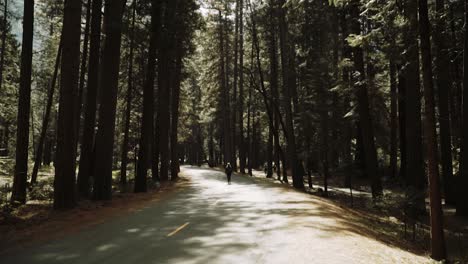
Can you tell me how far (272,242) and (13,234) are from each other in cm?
690

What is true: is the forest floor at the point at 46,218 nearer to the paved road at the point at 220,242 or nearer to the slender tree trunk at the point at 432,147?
the paved road at the point at 220,242

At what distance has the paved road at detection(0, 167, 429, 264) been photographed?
7059 millimetres

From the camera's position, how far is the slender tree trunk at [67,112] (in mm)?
13194

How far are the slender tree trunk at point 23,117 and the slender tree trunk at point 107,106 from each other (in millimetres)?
2792

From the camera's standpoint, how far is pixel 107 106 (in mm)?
16562

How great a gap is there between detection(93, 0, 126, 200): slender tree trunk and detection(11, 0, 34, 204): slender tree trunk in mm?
2792

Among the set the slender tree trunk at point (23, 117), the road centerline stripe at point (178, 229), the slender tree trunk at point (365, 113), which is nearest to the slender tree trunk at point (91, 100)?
the slender tree trunk at point (23, 117)

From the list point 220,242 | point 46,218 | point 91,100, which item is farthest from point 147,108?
point 220,242

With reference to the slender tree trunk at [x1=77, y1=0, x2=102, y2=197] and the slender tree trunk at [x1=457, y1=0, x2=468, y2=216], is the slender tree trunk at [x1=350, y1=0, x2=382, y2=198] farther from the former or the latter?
the slender tree trunk at [x1=77, y1=0, x2=102, y2=197]

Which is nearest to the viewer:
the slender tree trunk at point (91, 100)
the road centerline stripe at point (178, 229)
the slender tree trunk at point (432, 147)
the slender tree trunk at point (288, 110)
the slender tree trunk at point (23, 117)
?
the slender tree trunk at point (432, 147)

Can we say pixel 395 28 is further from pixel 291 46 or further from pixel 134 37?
pixel 291 46

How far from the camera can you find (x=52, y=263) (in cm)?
671

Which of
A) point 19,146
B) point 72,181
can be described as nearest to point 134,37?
point 19,146

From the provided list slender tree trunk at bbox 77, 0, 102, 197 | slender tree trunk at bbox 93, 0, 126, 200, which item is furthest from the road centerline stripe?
slender tree trunk at bbox 77, 0, 102, 197
